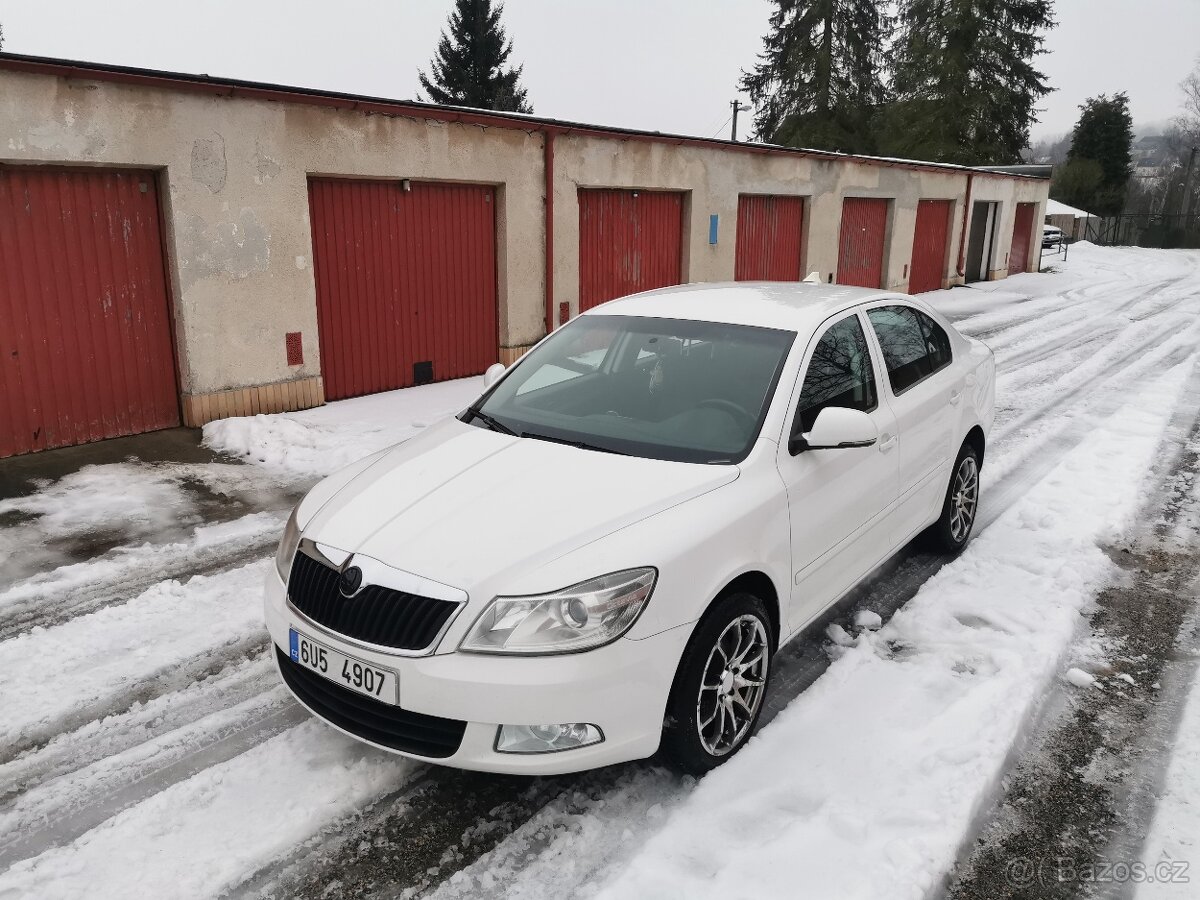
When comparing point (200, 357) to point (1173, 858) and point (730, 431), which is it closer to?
point (730, 431)

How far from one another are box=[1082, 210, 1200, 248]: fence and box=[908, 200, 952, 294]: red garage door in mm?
31857

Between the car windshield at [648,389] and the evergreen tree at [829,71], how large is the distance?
3984cm

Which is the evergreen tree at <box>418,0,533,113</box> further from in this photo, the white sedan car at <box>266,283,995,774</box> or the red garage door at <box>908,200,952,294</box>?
the white sedan car at <box>266,283,995,774</box>

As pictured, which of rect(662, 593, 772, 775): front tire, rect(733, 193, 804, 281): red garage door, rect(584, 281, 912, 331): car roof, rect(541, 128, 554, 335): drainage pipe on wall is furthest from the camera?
rect(733, 193, 804, 281): red garage door

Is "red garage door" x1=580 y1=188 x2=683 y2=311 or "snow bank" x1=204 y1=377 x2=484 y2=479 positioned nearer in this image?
"snow bank" x1=204 y1=377 x2=484 y2=479

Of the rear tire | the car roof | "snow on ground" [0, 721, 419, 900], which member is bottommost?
"snow on ground" [0, 721, 419, 900]

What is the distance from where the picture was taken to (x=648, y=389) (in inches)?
159

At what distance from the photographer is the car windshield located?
12.1 feet

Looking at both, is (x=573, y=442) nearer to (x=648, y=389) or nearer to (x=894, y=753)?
(x=648, y=389)

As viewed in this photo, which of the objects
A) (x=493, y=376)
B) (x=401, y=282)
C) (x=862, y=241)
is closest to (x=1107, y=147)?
(x=862, y=241)

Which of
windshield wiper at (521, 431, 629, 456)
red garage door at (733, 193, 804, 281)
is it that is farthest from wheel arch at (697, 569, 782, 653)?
red garage door at (733, 193, 804, 281)

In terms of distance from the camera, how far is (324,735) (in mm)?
3570

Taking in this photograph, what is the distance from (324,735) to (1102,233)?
5556 cm

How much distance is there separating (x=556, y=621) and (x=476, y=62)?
41.0m
